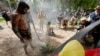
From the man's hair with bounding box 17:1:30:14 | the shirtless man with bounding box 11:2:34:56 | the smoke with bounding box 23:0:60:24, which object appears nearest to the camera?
the man's hair with bounding box 17:1:30:14

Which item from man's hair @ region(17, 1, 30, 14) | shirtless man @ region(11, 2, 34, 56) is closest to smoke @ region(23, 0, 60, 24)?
shirtless man @ region(11, 2, 34, 56)

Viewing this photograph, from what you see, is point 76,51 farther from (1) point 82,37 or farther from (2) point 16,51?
(2) point 16,51

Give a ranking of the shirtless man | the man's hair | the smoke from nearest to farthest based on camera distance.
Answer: the man's hair
the shirtless man
the smoke

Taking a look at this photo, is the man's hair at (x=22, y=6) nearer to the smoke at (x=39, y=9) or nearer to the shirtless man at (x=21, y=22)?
the shirtless man at (x=21, y=22)

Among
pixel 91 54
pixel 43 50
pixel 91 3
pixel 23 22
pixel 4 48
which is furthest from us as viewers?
pixel 91 3

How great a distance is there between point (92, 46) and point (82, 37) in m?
0.17

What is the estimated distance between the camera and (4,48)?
1292 cm

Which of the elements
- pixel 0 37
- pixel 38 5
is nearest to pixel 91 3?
pixel 38 5

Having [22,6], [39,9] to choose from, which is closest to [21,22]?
[22,6]

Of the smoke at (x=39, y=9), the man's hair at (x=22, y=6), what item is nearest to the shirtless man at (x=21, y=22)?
the man's hair at (x=22, y=6)

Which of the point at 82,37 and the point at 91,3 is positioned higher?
the point at 82,37

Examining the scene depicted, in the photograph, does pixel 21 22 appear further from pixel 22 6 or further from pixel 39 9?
pixel 39 9

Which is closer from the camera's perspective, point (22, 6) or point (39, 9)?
point (22, 6)

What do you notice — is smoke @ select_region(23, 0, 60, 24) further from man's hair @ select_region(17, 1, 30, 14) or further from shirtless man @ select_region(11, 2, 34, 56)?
man's hair @ select_region(17, 1, 30, 14)
